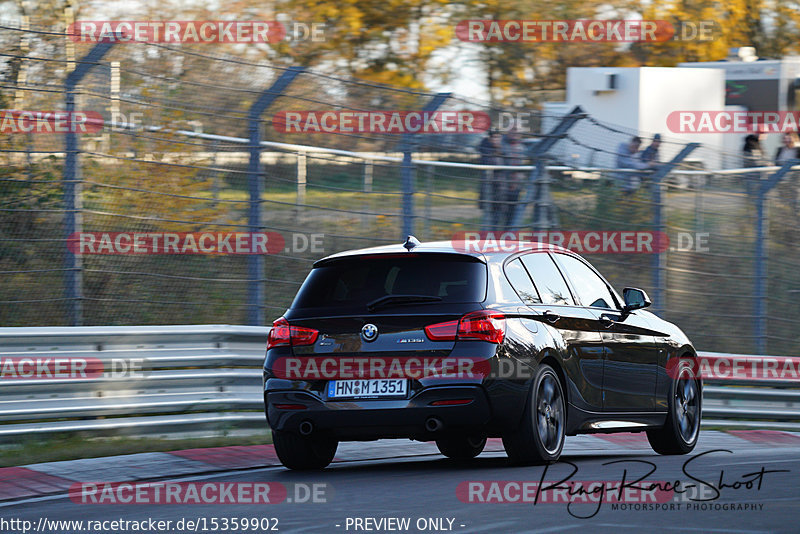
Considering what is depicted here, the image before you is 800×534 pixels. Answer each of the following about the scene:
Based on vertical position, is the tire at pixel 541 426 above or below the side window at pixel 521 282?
below

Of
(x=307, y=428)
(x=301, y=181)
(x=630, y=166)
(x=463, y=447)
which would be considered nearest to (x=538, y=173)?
(x=630, y=166)

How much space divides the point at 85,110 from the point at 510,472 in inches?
179

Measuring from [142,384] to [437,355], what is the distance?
9.62ft

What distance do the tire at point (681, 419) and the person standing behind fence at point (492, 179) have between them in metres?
3.09

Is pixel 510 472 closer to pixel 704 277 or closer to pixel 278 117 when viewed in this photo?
pixel 278 117

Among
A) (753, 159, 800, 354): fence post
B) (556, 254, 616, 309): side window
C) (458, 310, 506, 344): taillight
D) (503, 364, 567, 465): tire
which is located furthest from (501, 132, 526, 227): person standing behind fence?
(458, 310, 506, 344): taillight

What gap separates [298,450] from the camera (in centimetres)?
967

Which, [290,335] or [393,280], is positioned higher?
[393,280]

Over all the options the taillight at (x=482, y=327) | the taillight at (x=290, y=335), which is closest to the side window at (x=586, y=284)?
the taillight at (x=482, y=327)

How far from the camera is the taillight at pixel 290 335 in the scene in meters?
9.23

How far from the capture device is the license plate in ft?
29.3

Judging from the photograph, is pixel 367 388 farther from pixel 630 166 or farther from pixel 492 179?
pixel 630 166

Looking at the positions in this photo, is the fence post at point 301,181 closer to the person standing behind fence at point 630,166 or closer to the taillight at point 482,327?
→ the person standing behind fence at point 630,166

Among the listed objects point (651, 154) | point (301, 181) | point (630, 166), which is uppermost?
point (651, 154)
